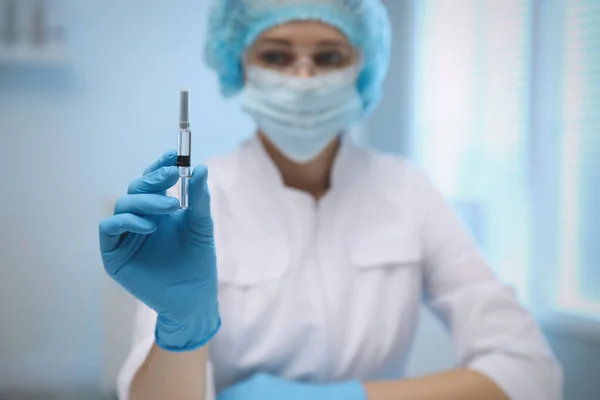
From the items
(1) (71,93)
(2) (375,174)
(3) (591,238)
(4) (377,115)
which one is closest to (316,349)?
(2) (375,174)

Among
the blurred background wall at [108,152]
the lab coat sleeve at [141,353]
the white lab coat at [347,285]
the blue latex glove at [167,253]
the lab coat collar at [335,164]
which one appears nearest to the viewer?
the blue latex glove at [167,253]

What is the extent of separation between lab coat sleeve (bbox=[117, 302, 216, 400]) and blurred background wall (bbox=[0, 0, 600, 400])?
504 mm

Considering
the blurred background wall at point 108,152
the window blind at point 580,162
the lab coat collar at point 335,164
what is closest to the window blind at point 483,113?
the blurred background wall at point 108,152

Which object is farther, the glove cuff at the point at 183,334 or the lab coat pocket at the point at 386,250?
the lab coat pocket at the point at 386,250

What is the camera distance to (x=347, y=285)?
2.66 ft

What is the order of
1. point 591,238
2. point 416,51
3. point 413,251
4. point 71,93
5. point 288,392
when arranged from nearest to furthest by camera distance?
point 288,392 → point 413,251 → point 591,238 → point 71,93 → point 416,51

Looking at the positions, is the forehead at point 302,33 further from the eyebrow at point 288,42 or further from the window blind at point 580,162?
the window blind at point 580,162

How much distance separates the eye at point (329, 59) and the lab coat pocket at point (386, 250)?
304 mm

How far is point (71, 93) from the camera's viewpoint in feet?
3.66

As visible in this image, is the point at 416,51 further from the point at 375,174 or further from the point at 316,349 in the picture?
the point at 316,349

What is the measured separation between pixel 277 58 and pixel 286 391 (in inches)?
21.3

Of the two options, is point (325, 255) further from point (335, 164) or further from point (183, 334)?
point (183, 334)

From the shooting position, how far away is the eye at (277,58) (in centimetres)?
82

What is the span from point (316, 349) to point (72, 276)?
0.69m
